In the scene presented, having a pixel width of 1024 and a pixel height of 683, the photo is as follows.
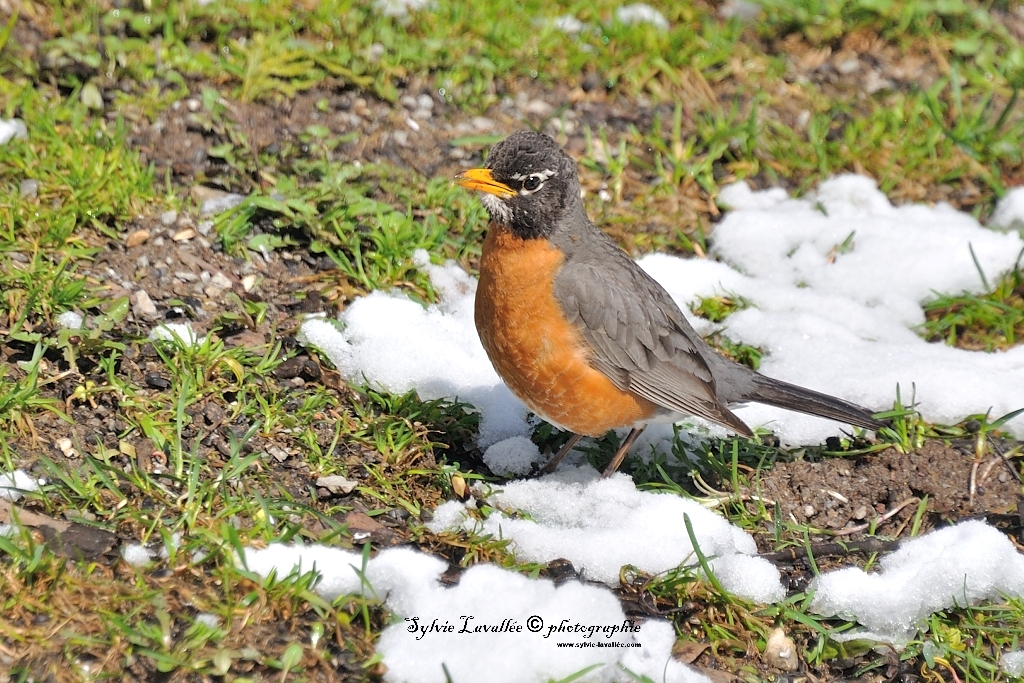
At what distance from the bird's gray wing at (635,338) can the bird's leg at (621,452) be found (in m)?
0.31

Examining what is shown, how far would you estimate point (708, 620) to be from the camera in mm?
4367

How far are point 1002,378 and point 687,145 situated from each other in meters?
2.67

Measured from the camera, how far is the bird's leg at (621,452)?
5.28 meters

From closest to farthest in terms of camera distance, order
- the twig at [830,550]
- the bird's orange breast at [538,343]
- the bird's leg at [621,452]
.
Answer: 1. the twig at [830,550]
2. the bird's orange breast at [538,343]
3. the bird's leg at [621,452]

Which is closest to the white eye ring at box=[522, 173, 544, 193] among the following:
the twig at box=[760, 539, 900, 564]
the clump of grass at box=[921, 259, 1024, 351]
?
the twig at box=[760, 539, 900, 564]

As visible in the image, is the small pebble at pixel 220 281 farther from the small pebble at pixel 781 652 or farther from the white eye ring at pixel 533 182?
the small pebble at pixel 781 652

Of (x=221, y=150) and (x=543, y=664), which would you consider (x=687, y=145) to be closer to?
(x=221, y=150)

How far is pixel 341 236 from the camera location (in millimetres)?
6078

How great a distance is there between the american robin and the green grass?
385 millimetres

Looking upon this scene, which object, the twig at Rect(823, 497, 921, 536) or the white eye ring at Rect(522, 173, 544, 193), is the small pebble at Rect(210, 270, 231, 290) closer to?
the white eye ring at Rect(522, 173, 544, 193)

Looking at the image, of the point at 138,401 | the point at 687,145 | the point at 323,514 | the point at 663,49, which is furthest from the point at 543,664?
the point at 663,49

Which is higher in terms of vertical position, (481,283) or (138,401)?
(481,283)

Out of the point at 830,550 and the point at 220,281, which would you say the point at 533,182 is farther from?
the point at 830,550

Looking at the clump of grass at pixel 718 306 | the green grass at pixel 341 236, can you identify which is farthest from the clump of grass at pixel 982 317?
the clump of grass at pixel 718 306
